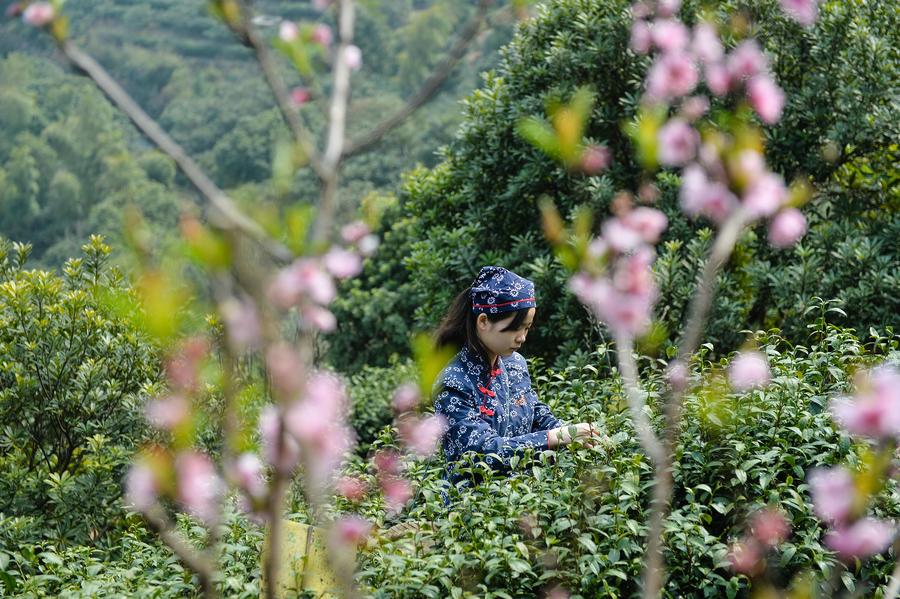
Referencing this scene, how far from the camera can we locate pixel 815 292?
552 cm

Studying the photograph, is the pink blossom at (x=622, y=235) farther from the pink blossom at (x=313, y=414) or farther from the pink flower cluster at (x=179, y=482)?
the pink flower cluster at (x=179, y=482)

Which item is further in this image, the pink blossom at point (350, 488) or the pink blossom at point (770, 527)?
the pink blossom at point (350, 488)

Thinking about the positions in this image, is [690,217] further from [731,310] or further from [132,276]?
[132,276]

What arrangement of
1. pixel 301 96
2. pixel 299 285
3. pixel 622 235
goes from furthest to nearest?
pixel 301 96 < pixel 622 235 < pixel 299 285

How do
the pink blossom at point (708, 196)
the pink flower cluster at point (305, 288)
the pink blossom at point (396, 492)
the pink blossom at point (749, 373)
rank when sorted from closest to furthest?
the pink flower cluster at point (305, 288)
the pink blossom at point (708, 196)
the pink blossom at point (749, 373)
the pink blossom at point (396, 492)

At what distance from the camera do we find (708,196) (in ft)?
5.57

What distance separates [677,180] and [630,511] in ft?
11.0

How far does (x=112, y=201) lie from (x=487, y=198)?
1579 inches

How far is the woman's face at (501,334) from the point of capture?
12.0 feet

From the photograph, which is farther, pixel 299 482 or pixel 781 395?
pixel 299 482

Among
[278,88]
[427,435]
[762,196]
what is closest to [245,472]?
[278,88]

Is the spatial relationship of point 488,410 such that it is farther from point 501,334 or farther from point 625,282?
point 625,282

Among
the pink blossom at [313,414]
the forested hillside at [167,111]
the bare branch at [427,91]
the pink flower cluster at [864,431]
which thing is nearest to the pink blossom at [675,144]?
the bare branch at [427,91]

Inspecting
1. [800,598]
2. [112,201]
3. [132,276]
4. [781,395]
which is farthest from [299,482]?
[112,201]
